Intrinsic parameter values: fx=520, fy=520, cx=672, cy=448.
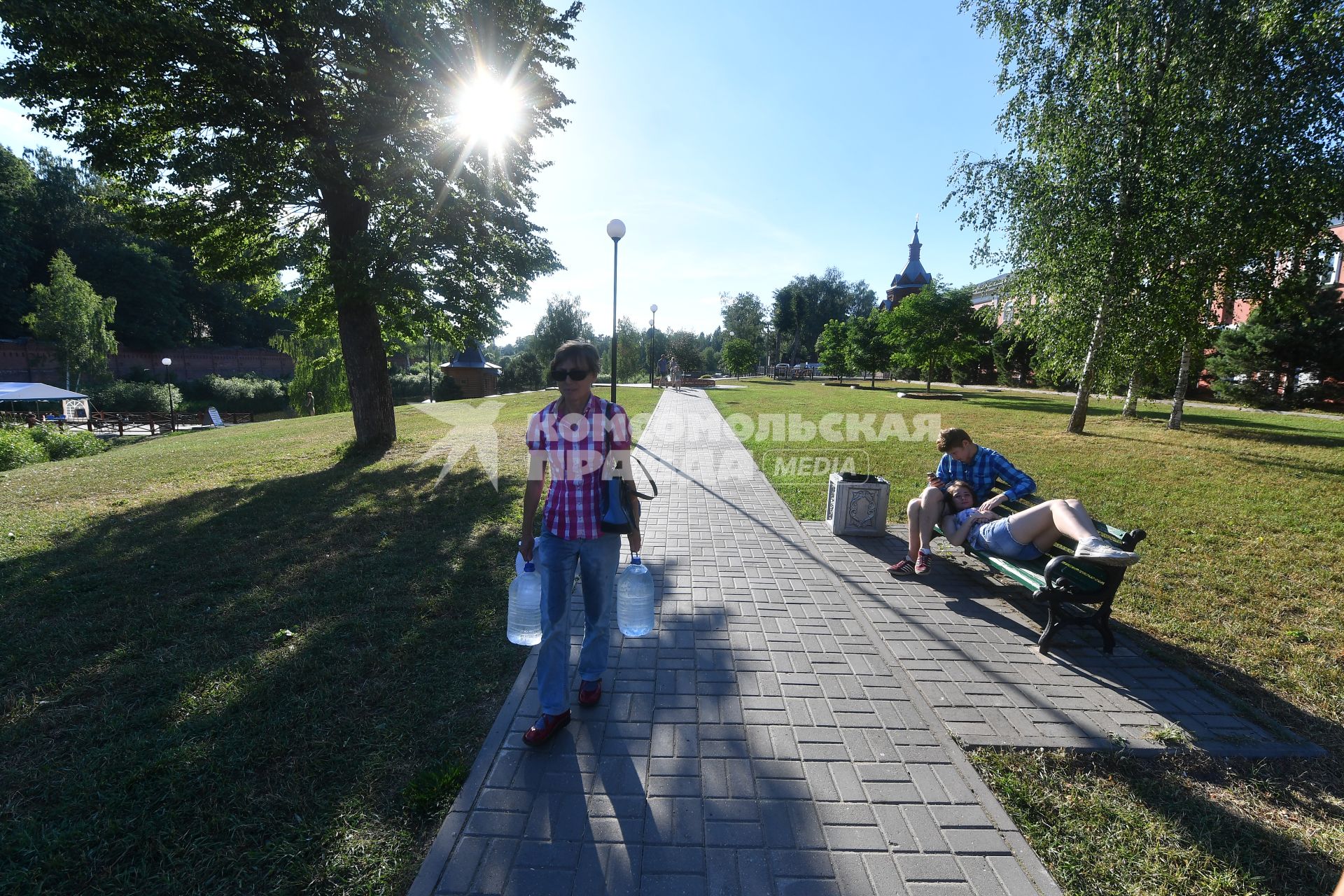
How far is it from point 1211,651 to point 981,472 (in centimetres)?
198

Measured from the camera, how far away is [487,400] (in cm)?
2895

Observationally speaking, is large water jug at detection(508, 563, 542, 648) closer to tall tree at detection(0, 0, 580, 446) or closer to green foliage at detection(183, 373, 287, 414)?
tall tree at detection(0, 0, 580, 446)

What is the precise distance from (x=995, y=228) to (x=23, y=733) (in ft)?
62.8

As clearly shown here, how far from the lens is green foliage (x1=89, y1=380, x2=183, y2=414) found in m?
33.8

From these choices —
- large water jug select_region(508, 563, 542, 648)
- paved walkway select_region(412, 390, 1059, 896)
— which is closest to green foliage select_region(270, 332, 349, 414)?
large water jug select_region(508, 563, 542, 648)

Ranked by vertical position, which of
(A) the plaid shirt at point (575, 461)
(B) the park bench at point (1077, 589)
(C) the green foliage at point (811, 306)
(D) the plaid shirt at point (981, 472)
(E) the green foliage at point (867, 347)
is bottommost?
(B) the park bench at point (1077, 589)

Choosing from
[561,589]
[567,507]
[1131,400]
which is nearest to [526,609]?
[561,589]

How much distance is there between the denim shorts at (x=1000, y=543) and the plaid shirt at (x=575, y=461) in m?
3.46

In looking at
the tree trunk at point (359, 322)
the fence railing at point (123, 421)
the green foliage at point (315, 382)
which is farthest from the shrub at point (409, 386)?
the tree trunk at point (359, 322)

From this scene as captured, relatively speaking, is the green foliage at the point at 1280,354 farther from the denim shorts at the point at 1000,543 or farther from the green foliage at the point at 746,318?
the green foliage at the point at 746,318

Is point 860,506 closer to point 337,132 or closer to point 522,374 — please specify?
point 337,132

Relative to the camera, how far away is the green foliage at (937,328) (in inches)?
1302

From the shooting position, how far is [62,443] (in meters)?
15.6

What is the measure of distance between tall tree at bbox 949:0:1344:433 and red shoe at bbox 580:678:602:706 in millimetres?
15353
